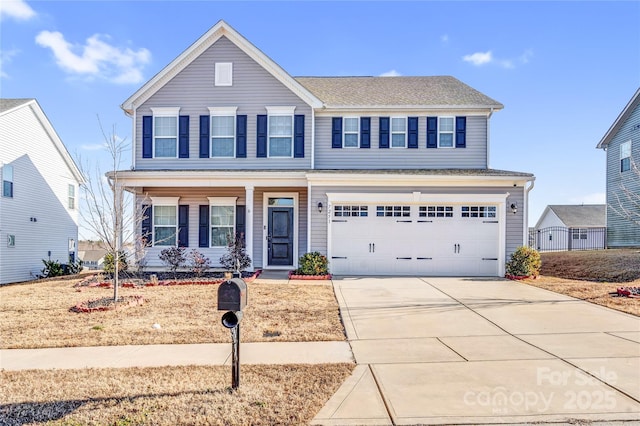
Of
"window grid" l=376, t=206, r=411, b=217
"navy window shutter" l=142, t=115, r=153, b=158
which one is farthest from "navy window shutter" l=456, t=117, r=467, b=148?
"navy window shutter" l=142, t=115, r=153, b=158

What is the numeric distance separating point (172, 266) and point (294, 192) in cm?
495

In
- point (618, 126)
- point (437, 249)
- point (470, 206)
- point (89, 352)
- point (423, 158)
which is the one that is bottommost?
point (89, 352)

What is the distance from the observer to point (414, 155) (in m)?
15.2

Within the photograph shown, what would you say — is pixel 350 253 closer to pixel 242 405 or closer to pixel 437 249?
pixel 437 249

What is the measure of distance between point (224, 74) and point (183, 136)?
274cm

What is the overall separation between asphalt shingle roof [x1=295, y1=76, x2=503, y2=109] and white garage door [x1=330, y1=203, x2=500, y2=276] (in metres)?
4.24

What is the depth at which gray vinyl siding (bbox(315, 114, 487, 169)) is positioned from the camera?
15.1m

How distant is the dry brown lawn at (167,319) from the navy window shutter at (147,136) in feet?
19.6

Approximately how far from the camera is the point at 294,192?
15.0 metres

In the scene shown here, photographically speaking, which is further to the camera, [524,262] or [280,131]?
[280,131]

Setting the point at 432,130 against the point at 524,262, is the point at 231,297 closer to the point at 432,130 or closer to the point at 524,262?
the point at 524,262

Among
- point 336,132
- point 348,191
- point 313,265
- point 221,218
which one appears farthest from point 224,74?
point 313,265

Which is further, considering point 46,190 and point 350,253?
point 46,190

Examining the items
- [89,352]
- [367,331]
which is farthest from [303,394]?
[89,352]
